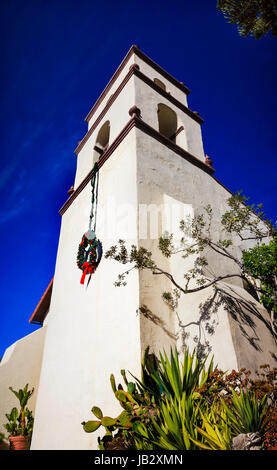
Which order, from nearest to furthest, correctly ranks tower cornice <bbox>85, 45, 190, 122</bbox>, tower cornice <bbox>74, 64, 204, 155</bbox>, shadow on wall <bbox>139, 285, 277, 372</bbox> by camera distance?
shadow on wall <bbox>139, 285, 277, 372</bbox> → tower cornice <bbox>74, 64, 204, 155</bbox> → tower cornice <bbox>85, 45, 190, 122</bbox>

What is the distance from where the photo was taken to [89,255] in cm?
546

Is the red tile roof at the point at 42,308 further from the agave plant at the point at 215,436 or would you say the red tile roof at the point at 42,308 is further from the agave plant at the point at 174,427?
the agave plant at the point at 215,436

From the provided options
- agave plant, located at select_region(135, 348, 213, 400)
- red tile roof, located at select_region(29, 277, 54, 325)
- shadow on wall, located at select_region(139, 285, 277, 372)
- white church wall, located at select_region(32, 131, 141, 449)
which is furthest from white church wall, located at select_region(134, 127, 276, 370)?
red tile roof, located at select_region(29, 277, 54, 325)

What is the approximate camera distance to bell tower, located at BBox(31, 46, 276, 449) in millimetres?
3816

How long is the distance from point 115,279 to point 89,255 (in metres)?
1.13

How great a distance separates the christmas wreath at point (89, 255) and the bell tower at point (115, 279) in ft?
0.46

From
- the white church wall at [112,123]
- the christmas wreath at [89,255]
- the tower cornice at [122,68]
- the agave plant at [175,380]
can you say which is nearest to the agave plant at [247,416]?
the agave plant at [175,380]

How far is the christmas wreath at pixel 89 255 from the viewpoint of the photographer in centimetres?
537

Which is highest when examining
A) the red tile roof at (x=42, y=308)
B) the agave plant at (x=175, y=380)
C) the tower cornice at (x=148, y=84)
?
the tower cornice at (x=148, y=84)

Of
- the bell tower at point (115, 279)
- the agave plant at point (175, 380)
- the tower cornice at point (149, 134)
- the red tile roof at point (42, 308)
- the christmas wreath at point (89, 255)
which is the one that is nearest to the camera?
the agave plant at point (175, 380)

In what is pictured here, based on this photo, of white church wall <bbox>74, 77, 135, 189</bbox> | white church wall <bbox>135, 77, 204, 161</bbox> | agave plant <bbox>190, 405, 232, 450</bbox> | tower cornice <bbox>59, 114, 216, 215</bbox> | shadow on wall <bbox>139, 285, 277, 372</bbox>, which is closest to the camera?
agave plant <bbox>190, 405, 232, 450</bbox>

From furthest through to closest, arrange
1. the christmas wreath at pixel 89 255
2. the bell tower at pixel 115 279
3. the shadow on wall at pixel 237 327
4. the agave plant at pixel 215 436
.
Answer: the christmas wreath at pixel 89 255 → the bell tower at pixel 115 279 → the shadow on wall at pixel 237 327 → the agave plant at pixel 215 436

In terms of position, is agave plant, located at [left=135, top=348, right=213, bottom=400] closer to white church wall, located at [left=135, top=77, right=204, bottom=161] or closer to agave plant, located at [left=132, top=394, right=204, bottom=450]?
agave plant, located at [left=132, top=394, right=204, bottom=450]

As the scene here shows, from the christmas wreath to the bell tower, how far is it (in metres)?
0.14
